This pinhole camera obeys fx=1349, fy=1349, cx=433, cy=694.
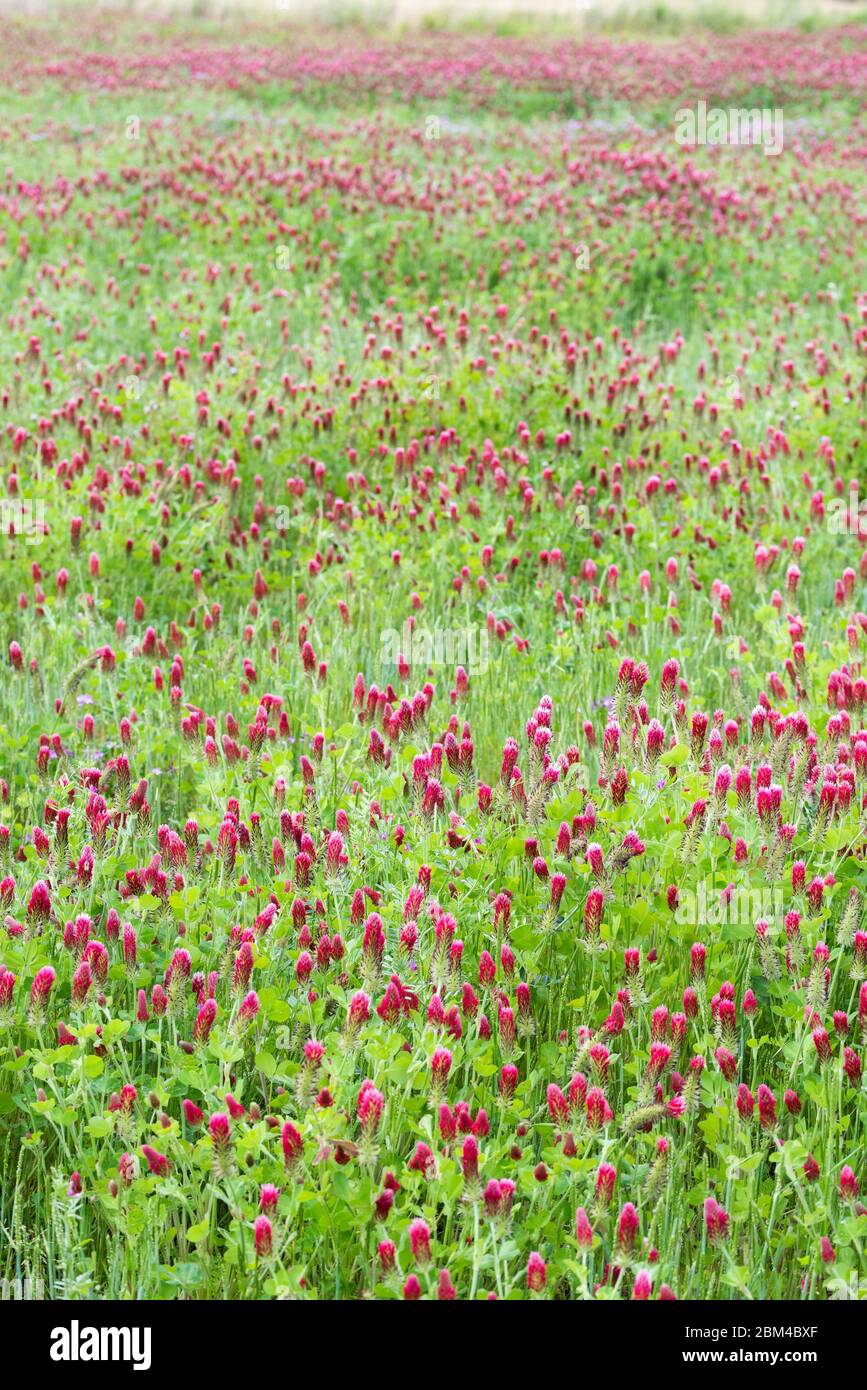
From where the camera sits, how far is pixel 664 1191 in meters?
3.27

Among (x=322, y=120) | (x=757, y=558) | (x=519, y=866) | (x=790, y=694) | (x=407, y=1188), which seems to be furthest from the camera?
(x=322, y=120)

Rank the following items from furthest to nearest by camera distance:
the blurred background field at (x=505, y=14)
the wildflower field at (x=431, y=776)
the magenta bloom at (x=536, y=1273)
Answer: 1. the blurred background field at (x=505, y=14)
2. the wildflower field at (x=431, y=776)
3. the magenta bloom at (x=536, y=1273)

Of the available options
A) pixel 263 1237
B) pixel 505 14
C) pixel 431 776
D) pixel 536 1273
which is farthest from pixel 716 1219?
pixel 505 14

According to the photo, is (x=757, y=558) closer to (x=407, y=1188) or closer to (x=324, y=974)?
(x=324, y=974)

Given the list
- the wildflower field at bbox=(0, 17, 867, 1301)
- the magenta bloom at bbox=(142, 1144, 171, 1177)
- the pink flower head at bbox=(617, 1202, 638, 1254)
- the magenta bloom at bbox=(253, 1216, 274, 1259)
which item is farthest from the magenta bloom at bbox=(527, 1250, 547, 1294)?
the magenta bloom at bbox=(142, 1144, 171, 1177)

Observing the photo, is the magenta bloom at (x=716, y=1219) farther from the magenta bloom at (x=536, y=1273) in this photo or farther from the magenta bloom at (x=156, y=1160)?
the magenta bloom at (x=156, y=1160)

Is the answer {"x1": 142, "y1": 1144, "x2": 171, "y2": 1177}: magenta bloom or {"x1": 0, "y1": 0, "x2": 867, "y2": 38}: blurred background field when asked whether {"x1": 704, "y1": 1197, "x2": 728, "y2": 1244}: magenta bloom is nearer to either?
{"x1": 142, "y1": 1144, "x2": 171, "y2": 1177}: magenta bloom

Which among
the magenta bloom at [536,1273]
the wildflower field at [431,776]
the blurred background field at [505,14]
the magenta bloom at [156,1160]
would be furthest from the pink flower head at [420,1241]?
the blurred background field at [505,14]

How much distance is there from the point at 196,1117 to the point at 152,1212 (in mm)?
244

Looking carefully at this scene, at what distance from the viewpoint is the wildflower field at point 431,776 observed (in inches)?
125

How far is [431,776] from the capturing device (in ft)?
14.6

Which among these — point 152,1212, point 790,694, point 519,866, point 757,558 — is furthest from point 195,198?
point 152,1212

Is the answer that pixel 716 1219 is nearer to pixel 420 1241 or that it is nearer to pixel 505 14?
pixel 420 1241

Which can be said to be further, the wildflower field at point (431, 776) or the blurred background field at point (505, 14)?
the blurred background field at point (505, 14)
